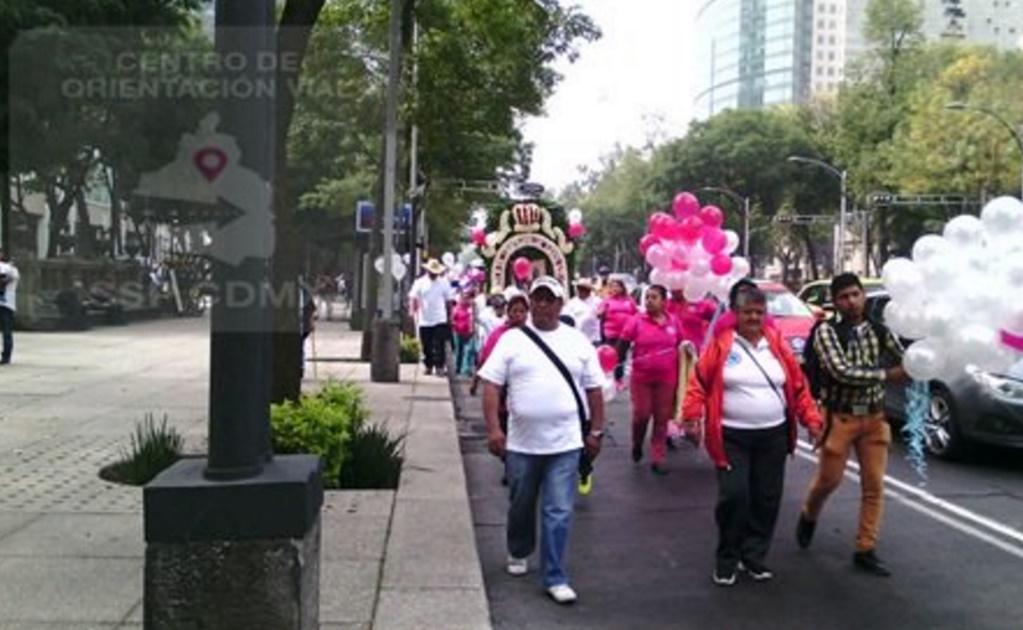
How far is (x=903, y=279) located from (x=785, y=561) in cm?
185

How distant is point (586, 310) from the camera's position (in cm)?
1370

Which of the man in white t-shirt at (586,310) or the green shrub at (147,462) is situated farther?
the man in white t-shirt at (586,310)

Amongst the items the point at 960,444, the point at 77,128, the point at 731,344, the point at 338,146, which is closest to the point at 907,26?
the point at 338,146

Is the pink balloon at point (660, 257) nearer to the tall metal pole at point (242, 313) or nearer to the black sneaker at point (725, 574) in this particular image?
the black sneaker at point (725, 574)

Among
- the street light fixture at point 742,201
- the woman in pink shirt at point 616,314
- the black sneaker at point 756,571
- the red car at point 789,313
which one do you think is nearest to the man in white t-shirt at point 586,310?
the woman in pink shirt at point 616,314

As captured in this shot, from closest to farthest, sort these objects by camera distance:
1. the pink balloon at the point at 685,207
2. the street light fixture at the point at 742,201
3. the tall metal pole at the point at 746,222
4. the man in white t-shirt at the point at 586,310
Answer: the pink balloon at the point at 685,207 < the man in white t-shirt at the point at 586,310 < the tall metal pole at the point at 746,222 < the street light fixture at the point at 742,201

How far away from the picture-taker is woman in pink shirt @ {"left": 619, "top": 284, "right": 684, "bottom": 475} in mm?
9844

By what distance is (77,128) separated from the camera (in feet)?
76.3

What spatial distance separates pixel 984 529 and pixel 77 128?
66.3 ft

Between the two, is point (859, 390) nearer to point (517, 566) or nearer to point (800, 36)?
point (517, 566)

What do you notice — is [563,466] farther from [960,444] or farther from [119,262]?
[119,262]

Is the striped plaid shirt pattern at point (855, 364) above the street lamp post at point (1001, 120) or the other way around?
the other way around

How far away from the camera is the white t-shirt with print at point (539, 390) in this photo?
19.6ft

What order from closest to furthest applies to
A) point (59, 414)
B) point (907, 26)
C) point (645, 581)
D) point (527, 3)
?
point (645, 581) < point (59, 414) < point (527, 3) < point (907, 26)
